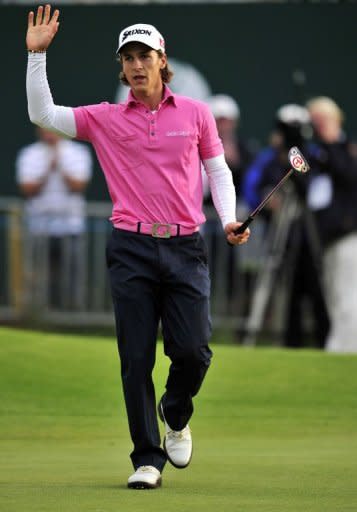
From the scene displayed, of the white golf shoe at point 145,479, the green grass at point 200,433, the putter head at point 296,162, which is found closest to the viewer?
the green grass at point 200,433

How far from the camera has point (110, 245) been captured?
7.45m

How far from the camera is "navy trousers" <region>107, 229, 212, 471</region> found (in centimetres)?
735

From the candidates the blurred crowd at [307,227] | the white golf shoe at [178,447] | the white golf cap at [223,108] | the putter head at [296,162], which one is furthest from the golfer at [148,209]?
the white golf cap at [223,108]

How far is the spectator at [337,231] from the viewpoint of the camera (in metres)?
Answer: 15.0

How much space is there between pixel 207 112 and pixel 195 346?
1.09m

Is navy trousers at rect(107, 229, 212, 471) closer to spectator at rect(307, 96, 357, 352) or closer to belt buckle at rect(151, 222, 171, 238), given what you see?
belt buckle at rect(151, 222, 171, 238)

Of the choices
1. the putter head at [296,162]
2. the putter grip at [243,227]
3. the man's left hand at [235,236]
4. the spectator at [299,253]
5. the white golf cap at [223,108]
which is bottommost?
the spectator at [299,253]

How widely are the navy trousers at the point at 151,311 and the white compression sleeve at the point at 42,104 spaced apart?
1.85ft

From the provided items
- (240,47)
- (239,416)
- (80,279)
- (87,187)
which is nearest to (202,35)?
(240,47)

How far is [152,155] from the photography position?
24.1 ft

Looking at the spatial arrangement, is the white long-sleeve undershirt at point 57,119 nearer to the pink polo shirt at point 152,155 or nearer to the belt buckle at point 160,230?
the pink polo shirt at point 152,155

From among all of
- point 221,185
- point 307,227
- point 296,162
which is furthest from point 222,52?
point 296,162

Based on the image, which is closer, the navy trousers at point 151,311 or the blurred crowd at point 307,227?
the navy trousers at point 151,311

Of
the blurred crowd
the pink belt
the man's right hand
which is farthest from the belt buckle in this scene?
the blurred crowd
